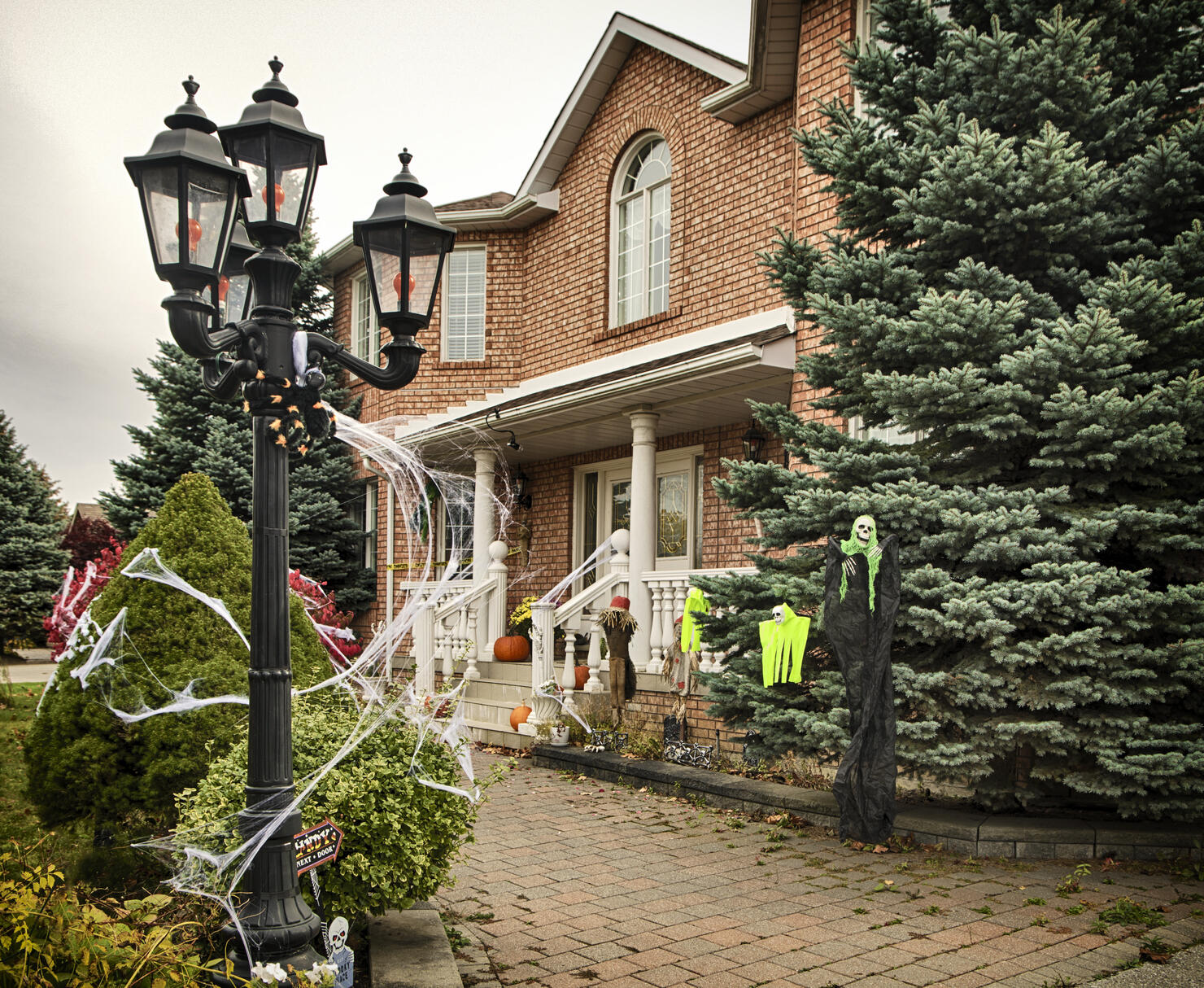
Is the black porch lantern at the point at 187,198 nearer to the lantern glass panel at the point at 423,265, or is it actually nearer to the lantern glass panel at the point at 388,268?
the lantern glass panel at the point at 388,268

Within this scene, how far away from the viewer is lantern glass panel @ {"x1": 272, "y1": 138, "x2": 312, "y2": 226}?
3.95 m

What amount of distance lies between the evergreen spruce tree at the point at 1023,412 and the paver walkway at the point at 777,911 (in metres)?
0.72

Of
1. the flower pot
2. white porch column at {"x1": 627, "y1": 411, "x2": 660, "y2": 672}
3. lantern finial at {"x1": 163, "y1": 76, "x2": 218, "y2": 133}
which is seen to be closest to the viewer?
lantern finial at {"x1": 163, "y1": 76, "x2": 218, "y2": 133}

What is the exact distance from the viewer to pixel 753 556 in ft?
24.6

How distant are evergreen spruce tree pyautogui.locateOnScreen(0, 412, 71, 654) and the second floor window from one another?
11123 millimetres

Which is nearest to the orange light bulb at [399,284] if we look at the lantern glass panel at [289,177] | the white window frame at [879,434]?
the lantern glass panel at [289,177]

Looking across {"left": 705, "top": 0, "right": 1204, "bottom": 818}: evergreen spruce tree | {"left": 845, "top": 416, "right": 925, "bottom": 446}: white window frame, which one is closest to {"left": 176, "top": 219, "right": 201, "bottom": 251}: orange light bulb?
{"left": 705, "top": 0, "right": 1204, "bottom": 818}: evergreen spruce tree

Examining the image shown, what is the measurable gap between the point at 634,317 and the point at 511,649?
15.6 ft

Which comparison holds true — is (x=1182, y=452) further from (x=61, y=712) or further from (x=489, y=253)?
(x=489, y=253)

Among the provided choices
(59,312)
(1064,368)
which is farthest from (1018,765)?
(59,312)

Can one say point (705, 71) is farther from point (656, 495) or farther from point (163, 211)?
point (163, 211)

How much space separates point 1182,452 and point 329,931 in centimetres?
551

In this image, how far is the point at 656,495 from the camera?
12.8 meters

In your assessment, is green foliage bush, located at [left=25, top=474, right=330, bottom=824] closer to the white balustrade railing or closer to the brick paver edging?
the brick paver edging
